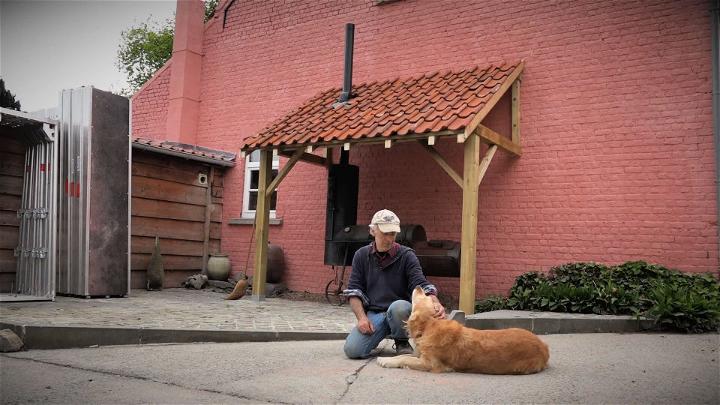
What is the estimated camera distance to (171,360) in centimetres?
480

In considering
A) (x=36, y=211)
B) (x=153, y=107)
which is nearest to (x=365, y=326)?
(x=36, y=211)

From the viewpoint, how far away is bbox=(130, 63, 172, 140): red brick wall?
13992 mm

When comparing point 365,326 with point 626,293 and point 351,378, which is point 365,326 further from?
point 626,293

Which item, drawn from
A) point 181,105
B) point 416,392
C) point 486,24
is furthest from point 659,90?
point 181,105

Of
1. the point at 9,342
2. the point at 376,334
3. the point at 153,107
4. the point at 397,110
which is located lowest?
the point at 9,342

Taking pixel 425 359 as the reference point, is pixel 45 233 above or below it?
above

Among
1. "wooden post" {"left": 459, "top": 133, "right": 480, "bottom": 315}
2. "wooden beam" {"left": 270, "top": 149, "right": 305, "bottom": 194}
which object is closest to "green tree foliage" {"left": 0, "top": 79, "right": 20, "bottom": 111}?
"wooden beam" {"left": 270, "top": 149, "right": 305, "bottom": 194}

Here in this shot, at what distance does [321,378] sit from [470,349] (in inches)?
42.7

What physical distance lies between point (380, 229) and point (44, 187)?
6045mm

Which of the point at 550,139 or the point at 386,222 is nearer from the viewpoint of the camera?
the point at 386,222

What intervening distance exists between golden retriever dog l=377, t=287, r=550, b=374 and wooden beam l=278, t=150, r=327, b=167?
593cm

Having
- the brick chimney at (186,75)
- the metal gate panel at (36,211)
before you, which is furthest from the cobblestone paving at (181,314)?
the brick chimney at (186,75)

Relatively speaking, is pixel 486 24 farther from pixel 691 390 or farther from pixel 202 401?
pixel 202 401

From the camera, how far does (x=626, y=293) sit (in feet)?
23.1
